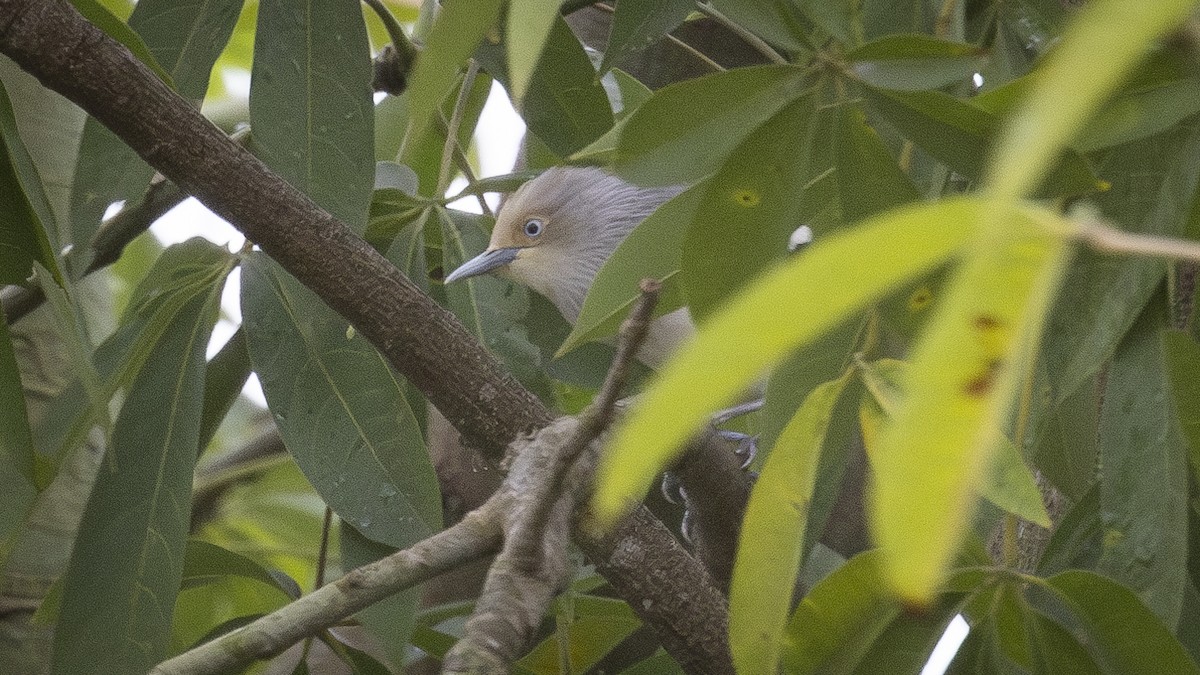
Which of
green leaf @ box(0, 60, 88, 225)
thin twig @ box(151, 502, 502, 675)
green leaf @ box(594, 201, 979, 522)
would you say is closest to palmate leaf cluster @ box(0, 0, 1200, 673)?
green leaf @ box(594, 201, 979, 522)

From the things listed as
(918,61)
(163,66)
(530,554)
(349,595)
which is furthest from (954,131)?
(163,66)

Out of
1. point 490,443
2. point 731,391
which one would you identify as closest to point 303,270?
point 490,443

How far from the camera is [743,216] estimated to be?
3.20ft

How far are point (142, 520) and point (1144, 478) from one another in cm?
97

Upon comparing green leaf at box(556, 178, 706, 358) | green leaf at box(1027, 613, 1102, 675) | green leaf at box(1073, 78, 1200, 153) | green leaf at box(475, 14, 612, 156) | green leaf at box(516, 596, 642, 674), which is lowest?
green leaf at box(1027, 613, 1102, 675)

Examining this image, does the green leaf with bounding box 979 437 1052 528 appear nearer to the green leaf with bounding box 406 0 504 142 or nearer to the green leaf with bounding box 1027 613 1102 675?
the green leaf with bounding box 1027 613 1102 675

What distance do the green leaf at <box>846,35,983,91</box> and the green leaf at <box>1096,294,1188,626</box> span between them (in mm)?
316

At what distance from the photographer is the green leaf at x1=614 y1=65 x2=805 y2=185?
3.10 ft

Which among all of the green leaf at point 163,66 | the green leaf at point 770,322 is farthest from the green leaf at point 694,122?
the green leaf at point 163,66

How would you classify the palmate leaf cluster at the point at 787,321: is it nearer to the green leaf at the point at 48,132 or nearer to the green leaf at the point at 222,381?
the green leaf at the point at 222,381

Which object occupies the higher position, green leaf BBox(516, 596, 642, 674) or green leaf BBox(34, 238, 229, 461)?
green leaf BBox(34, 238, 229, 461)

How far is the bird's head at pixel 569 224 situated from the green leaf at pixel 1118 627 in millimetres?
1580

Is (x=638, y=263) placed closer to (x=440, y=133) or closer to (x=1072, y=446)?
(x=1072, y=446)

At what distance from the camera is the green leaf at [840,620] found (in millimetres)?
1054
